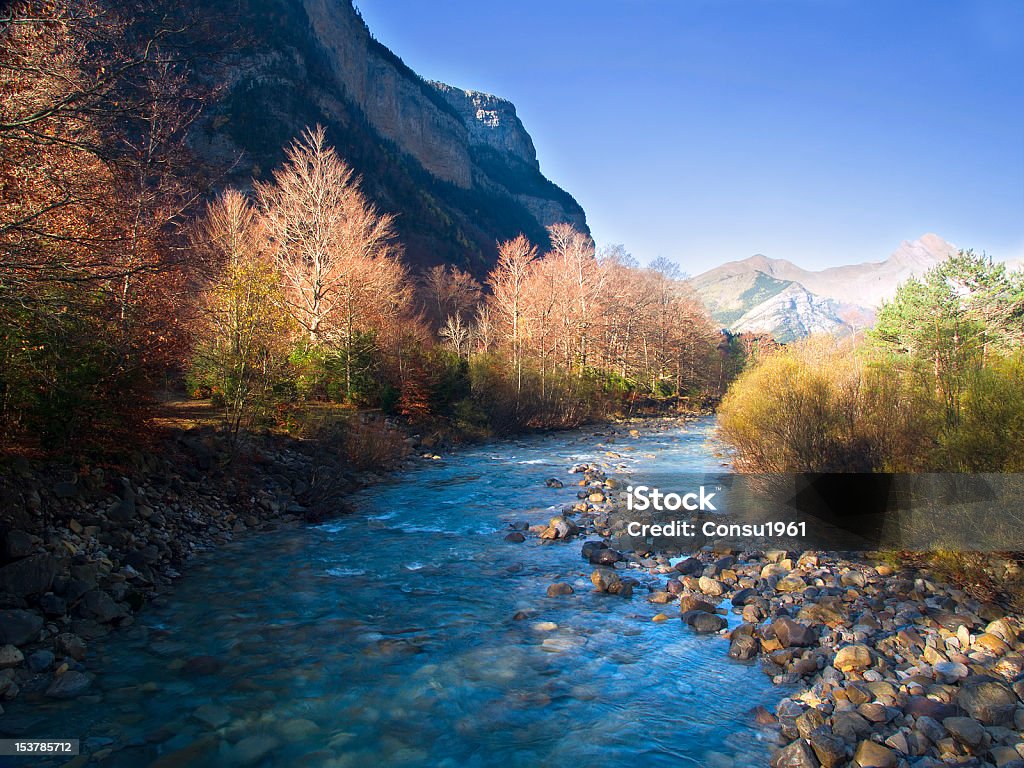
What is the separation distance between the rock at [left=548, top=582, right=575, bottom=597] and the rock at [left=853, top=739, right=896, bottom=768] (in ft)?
14.3

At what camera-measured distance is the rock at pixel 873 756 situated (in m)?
4.43


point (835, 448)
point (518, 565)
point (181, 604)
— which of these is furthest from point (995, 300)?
point (181, 604)

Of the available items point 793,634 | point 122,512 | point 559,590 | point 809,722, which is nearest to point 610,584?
point 559,590

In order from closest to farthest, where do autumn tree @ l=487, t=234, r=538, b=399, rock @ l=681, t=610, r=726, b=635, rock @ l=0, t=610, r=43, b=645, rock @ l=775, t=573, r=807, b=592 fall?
rock @ l=0, t=610, r=43, b=645
rock @ l=681, t=610, r=726, b=635
rock @ l=775, t=573, r=807, b=592
autumn tree @ l=487, t=234, r=538, b=399

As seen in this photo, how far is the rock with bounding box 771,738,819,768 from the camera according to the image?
180 inches

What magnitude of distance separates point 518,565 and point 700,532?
3.85 m

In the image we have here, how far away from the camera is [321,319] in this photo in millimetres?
24078

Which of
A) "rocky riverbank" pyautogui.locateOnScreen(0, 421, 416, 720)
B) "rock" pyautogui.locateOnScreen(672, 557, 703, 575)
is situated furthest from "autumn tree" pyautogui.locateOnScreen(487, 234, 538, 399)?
"rock" pyautogui.locateOnScreen(672, 557, 703, 575)

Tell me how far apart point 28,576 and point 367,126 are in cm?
9882

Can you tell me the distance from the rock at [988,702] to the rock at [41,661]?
337 inches

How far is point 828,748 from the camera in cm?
461

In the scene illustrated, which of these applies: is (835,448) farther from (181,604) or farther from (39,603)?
(39,603)

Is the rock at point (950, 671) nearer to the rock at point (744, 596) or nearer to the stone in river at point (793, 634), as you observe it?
the stone in river at point (793, 634)

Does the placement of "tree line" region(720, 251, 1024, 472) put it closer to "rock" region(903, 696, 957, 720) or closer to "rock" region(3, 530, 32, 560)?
"rock" region(903, 696, 957, 720)
